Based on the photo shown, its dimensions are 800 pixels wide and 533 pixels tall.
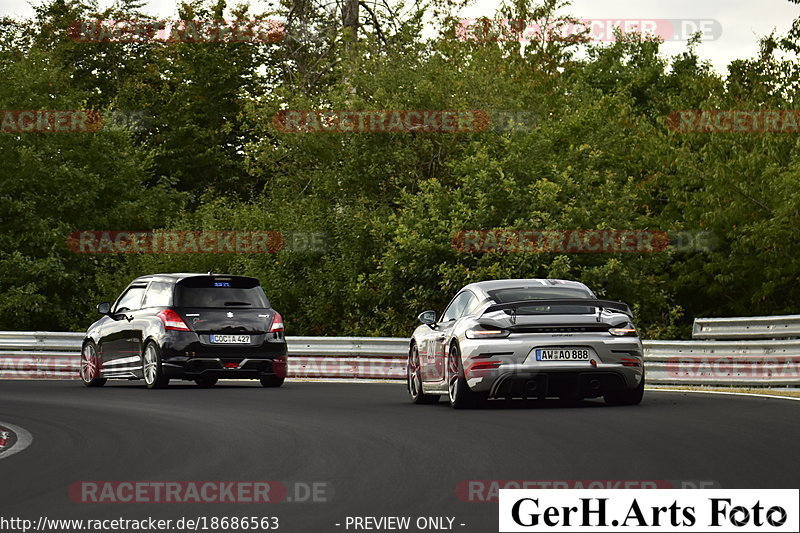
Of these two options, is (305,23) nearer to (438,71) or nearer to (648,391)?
(438,71)

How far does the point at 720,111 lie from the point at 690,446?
2140 centimetres

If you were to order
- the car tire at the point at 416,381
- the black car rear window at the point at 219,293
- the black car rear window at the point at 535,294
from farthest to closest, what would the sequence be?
the black car rear window at the point at 219,293 < the car tire at the point at 416,381 < the black car rear window at the point at 535,294

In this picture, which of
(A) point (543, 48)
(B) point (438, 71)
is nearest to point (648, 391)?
(B) point (438, 71)

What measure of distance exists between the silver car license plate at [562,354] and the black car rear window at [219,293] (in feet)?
22.8

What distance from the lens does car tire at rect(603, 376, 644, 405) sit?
1542cm

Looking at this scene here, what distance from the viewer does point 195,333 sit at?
2005cm

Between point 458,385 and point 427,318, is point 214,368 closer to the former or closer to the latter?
point 427,318

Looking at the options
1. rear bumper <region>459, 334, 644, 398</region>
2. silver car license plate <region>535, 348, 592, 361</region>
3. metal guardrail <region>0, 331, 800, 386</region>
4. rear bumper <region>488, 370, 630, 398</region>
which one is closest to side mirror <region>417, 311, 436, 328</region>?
rear bumper <region>459, 334, 644, 398</region>

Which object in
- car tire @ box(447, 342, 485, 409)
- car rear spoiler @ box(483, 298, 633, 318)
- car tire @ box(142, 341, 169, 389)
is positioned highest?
car rear spoiler @ box(483, 298, 633, 318)

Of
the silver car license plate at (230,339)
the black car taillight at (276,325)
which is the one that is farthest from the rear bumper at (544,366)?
the black car taillight at (276,325)

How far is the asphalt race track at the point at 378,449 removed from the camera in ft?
26.9

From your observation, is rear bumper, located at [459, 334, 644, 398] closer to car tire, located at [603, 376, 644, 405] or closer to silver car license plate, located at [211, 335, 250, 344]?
car tire, located at [603, 376, 644, 405]

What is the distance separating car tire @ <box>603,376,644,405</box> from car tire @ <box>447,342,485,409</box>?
1.48 m

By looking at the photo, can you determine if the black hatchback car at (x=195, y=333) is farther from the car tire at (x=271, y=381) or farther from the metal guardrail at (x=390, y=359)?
the metal guardrail at (x=390, y=359)
